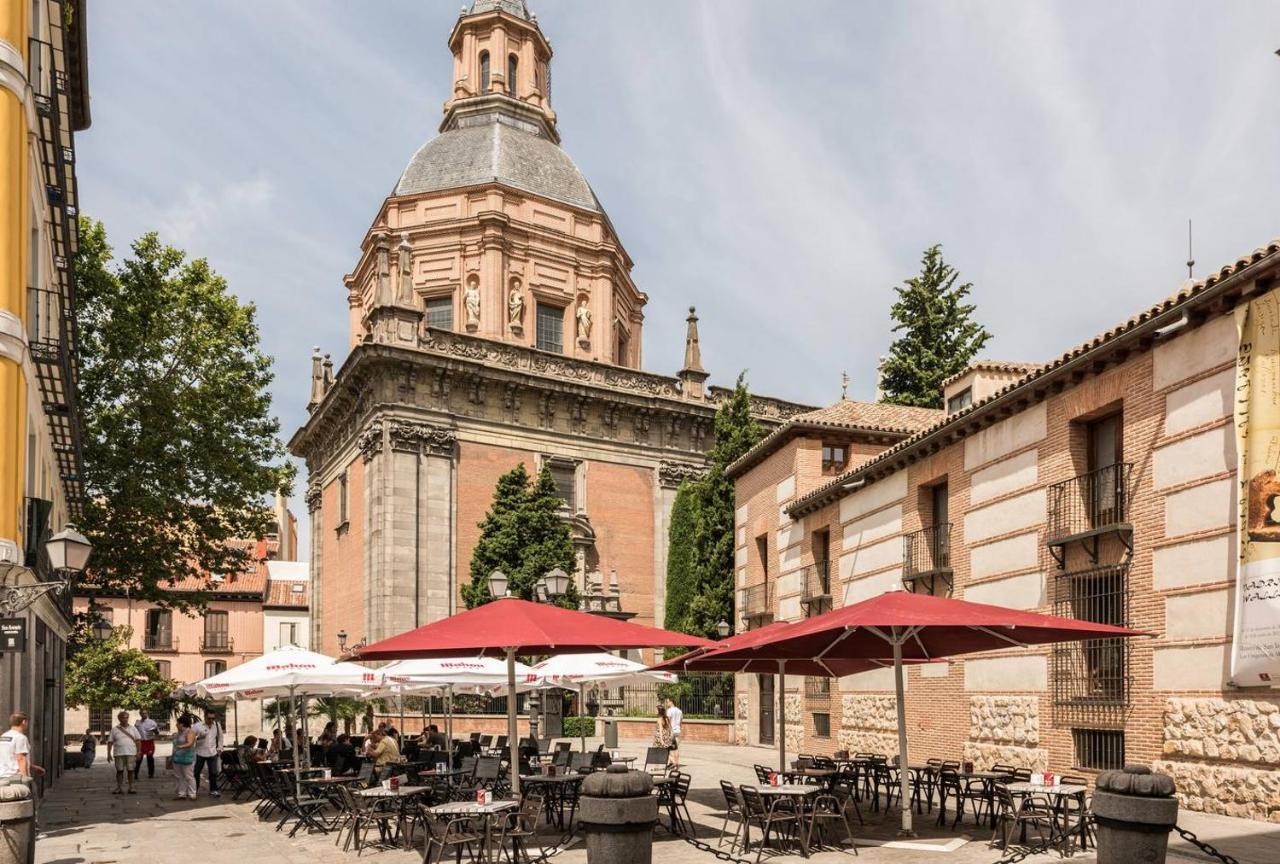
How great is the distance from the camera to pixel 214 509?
102 ft

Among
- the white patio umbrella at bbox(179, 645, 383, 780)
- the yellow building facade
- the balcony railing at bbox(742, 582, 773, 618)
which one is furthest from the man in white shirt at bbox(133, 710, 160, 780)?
the balcony railing at bbox(742, 582, 773, 618)

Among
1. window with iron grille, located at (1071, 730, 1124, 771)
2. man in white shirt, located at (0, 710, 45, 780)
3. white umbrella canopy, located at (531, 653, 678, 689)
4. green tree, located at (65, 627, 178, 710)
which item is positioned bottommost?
green tree, located at (65, 627, 178, 710)

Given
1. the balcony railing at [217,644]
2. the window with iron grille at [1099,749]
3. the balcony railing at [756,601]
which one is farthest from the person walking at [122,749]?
the balcony railing at [217,644]

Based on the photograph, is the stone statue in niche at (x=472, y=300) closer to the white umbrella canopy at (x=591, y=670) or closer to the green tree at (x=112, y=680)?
the green tree at (x=112, y=680)

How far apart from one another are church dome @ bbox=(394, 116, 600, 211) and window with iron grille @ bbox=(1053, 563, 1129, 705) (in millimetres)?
31323

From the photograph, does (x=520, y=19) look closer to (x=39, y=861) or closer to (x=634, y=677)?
(x=634, y=677)

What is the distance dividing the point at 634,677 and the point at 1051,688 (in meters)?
6.52

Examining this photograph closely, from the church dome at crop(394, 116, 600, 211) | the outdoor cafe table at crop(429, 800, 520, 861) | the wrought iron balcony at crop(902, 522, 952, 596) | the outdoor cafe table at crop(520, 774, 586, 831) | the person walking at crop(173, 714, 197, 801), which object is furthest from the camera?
the church dome at crop(394, 116, 600, 211)

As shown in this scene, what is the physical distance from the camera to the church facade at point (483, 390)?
120 ft

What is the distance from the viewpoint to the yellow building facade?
13820 millimetres

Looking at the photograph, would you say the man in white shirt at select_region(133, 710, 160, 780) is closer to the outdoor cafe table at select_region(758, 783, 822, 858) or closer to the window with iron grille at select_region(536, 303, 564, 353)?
the outdoor cafe table at select_region(758, 783, 822, 858)

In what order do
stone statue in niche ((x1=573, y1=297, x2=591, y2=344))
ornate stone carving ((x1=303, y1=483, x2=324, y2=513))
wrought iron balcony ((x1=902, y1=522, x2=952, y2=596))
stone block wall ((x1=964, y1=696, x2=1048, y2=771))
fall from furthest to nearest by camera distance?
ornate stone carving ((x1=303, y1=483, x2=324, y2=513))
stone statue in niche ((x1=573, y1=297, x2=591, y2=344))
wrought iron balcony ((x1=902, y1=522, x2=952, y2=596))
stone block wall ((x1=964, y1=696, x2=1048, y2=771))

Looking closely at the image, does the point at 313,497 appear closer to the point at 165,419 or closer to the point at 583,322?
the point at 583,322

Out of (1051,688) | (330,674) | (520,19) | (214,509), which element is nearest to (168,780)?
(214,509)
